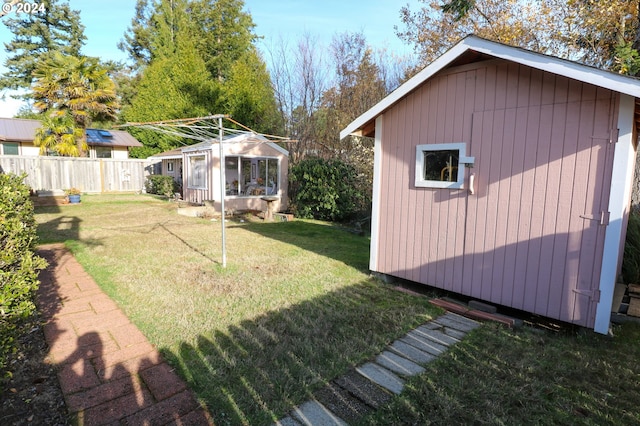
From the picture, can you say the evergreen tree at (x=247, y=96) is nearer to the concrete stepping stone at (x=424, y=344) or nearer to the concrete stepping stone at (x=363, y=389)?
the concrete stepping stone at (x=424, y=344)

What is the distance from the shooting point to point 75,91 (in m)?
16.3

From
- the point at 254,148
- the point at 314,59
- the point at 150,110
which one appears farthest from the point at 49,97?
the point at 314,59

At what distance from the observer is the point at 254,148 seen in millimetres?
12680

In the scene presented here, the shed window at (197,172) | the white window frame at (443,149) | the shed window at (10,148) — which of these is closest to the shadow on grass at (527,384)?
the white window frame at (443,149)

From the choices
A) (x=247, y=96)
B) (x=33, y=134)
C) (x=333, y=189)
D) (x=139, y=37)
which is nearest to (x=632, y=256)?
(x=333, y=189)

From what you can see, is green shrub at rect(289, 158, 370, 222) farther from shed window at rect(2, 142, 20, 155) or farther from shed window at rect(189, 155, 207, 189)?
shed window at rect(2, 142, 20, 155)

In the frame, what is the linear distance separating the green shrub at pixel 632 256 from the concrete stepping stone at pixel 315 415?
18.3 feet

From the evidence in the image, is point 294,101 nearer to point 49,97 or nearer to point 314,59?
point 314,59

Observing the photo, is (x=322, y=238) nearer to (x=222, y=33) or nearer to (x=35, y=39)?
(x=222, y=33)

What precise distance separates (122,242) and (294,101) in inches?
448

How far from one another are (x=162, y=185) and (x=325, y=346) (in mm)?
17220

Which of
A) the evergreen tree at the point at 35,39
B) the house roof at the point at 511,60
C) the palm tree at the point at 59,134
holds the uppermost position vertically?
the evergreen tree at the point at 35,39

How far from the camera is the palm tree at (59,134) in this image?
16562 mm

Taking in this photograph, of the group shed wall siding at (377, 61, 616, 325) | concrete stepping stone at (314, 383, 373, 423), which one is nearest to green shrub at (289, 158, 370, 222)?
shed wall siding at (377, 61, 616, 325)
